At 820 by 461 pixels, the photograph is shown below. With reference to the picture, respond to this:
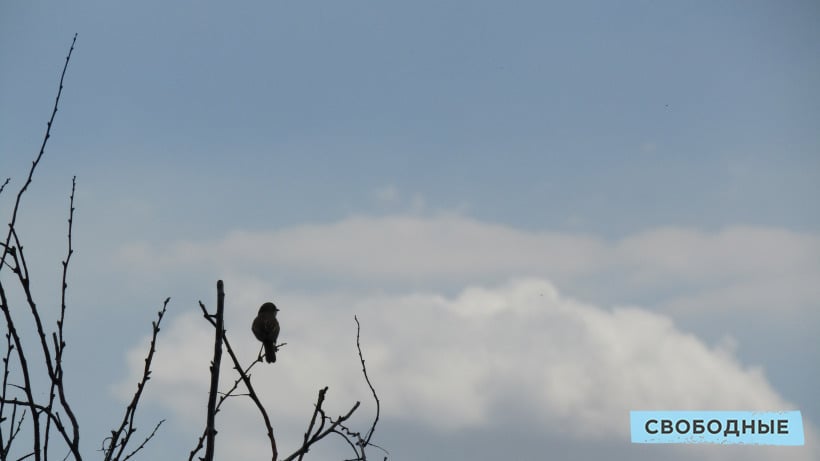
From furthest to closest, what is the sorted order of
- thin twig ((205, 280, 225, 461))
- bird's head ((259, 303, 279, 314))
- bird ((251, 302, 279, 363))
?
bird's head ((259, 303, 279, 314)), bird ((251, 302, 279, 363)), thin twig ((205, 280, 225, 461))

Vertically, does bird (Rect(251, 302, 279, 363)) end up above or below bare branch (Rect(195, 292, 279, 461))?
above

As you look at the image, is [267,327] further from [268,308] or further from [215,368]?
[215,368]

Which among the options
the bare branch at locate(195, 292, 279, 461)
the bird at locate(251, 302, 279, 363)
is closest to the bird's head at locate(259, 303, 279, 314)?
the bird at locate(251, 302, 279, 363)

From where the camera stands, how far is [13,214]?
340 cm

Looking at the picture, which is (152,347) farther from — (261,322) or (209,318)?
(261,322)

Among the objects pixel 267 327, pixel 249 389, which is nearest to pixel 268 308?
pixel 267 327

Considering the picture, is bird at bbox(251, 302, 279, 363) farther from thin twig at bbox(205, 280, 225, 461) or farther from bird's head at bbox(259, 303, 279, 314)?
thin twig at bbox(205, 280, 225, 461)

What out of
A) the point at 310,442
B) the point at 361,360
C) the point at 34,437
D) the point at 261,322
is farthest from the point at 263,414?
the point at 261,322

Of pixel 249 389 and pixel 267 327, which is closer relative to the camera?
pixel 249 389

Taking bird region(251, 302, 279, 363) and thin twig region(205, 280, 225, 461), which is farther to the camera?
bird region(251, 302, 279, 363)

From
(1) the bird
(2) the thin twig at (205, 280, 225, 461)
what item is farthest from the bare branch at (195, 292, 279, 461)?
(1) the bird

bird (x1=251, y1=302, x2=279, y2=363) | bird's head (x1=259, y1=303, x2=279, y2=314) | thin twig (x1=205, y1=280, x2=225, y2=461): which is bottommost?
thin twig (x1=205, y1=280, x2=225, y2=461)

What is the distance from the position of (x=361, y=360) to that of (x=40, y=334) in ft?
5.41

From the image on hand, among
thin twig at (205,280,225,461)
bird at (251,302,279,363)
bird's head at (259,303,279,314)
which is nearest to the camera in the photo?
thin twig at (205,280,225,461)
